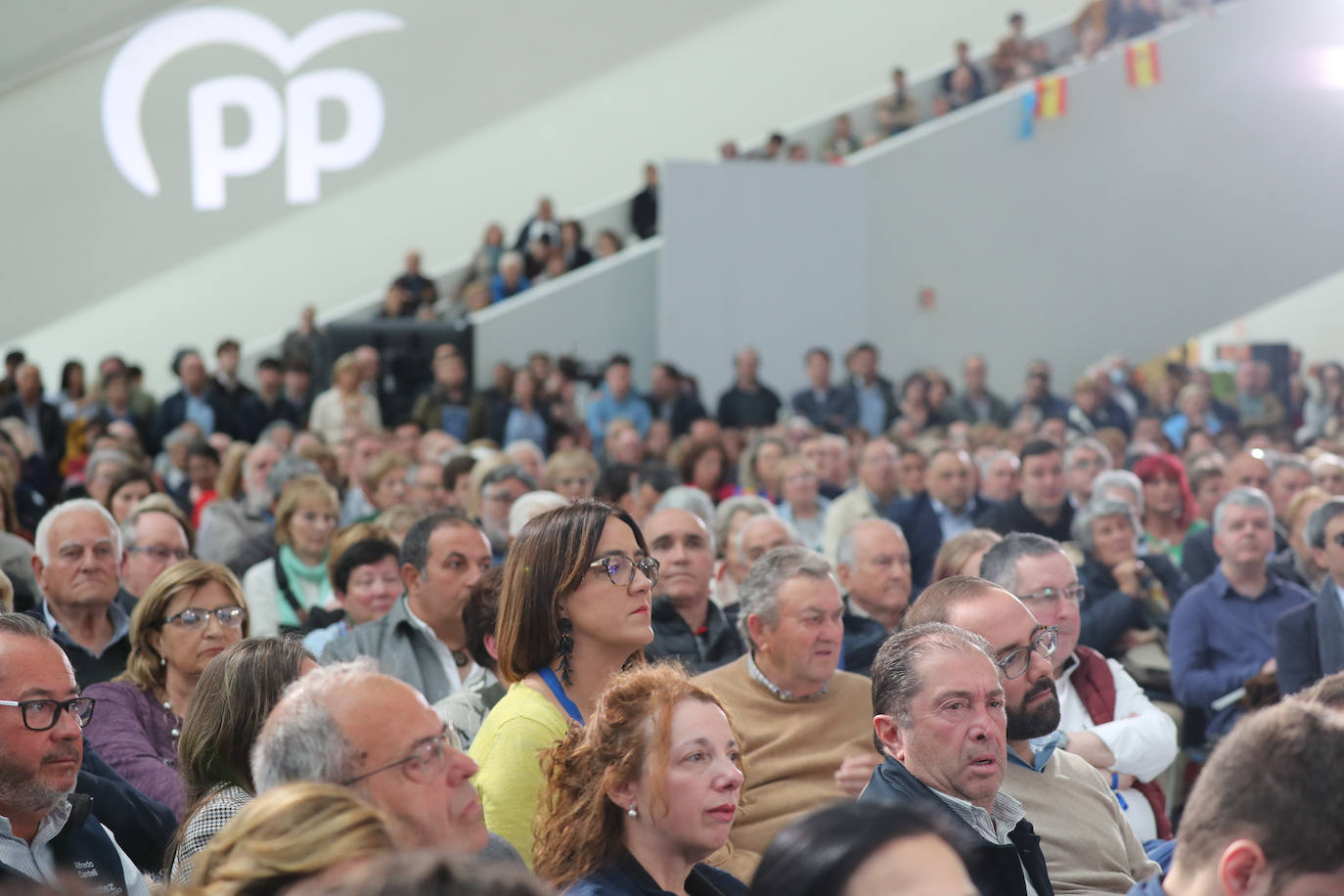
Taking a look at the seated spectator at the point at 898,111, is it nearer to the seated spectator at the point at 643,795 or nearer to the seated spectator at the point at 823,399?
the seated spectator at the point at 823,399

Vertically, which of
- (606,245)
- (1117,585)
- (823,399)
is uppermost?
(606,245)

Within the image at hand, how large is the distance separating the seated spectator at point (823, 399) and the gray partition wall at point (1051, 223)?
105cm

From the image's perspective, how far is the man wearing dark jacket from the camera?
2.36m

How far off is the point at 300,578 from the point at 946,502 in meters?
2.93

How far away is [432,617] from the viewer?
373 centimetres

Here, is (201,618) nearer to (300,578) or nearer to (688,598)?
(688,598)

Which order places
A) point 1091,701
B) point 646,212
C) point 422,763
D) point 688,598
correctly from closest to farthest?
1. point 422,763
2. point 1091,701
3. point 688,598
4. point 646,212

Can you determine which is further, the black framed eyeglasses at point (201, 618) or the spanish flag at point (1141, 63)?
the spanish flag at point (1141, 63)

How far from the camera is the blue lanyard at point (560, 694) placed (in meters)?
2.62

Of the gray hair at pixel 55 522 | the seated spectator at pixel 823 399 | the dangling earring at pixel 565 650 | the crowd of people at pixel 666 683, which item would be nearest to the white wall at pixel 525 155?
the seated spectator at pixel 823 399

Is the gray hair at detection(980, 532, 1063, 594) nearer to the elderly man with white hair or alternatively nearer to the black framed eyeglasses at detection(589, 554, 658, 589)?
the black framed eyeglasses at detection(589, 554, 658, 589)

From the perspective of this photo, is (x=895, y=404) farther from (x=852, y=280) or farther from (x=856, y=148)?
(x=856, y=148)

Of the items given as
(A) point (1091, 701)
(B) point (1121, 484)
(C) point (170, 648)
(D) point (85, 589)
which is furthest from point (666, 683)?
(B) point (1121, 484)

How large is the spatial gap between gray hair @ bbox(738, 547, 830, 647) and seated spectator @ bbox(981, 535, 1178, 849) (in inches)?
16.7
